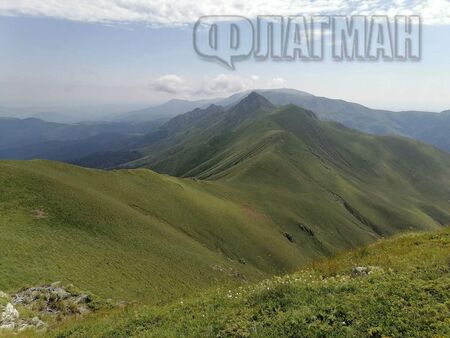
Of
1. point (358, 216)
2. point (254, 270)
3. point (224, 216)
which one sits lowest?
point (358, 216)

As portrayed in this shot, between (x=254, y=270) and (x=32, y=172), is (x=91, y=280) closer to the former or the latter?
(x=32, y=172)

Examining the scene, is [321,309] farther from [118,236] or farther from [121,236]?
[121,236]

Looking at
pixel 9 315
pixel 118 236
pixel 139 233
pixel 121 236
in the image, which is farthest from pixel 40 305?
pixel 139 233

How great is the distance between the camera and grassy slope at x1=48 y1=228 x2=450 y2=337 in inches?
462

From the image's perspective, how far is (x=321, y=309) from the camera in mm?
13008

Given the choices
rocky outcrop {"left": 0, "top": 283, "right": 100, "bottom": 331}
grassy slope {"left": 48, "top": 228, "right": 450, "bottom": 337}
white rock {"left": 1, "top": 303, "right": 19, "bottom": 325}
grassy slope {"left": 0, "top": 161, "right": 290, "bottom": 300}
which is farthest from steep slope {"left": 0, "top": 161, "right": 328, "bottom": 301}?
grassy slope {"left": 48, "top": 228, "right": 450, "bottom": 337}

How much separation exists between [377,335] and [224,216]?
77192 millimetres

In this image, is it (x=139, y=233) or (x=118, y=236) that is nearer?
(x=118, y=236)

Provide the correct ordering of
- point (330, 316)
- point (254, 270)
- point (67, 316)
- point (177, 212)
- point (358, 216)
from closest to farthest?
point (330, 316) → point (67, 316) → point (254, 270) → point (177, 212) → point (358, 216)

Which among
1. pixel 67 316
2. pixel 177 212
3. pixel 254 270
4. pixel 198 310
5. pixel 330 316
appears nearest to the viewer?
pixel 330 316

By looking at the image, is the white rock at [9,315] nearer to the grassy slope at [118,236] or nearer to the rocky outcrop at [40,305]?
the rocky outcrop at [40,305]

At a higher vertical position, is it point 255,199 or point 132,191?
point 132,191

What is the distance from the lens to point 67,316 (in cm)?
2261

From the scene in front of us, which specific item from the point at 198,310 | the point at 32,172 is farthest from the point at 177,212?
the point at 198,310
